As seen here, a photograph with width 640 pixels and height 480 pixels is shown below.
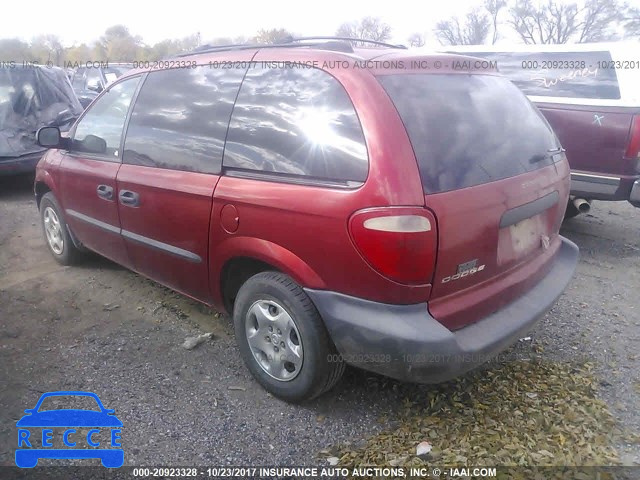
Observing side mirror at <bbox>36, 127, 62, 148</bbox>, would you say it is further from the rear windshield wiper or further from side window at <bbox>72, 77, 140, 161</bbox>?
the rear windshield wiper

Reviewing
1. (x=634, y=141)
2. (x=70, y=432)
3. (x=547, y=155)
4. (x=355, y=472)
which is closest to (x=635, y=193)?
(x=634, y=141)

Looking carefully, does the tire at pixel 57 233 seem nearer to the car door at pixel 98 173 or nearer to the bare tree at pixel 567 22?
the car door at pixel 98 173

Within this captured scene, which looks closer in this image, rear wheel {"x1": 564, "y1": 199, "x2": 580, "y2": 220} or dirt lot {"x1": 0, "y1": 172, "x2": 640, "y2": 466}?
dirt lot {"x1": 0, "y1": 172, "x2": 640, "y2": 466}

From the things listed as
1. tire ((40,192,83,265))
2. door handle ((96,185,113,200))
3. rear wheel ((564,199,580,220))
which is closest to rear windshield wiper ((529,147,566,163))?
rear wheel ((564,199,580,220))

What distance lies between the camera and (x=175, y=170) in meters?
2.97

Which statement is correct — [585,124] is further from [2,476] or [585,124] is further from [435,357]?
[2,476]

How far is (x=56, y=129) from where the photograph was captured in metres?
3.90

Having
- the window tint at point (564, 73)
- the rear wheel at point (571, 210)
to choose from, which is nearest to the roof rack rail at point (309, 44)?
the window tint at point (564, 73)

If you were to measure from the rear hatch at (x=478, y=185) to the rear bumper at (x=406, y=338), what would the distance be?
9 centimetres

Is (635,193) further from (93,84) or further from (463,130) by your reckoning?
(93,84)

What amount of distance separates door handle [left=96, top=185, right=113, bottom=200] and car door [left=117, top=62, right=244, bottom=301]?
134 mm

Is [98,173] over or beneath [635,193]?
over

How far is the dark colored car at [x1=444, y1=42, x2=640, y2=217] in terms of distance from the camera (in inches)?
183

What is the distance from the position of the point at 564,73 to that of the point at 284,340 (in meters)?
4.47
